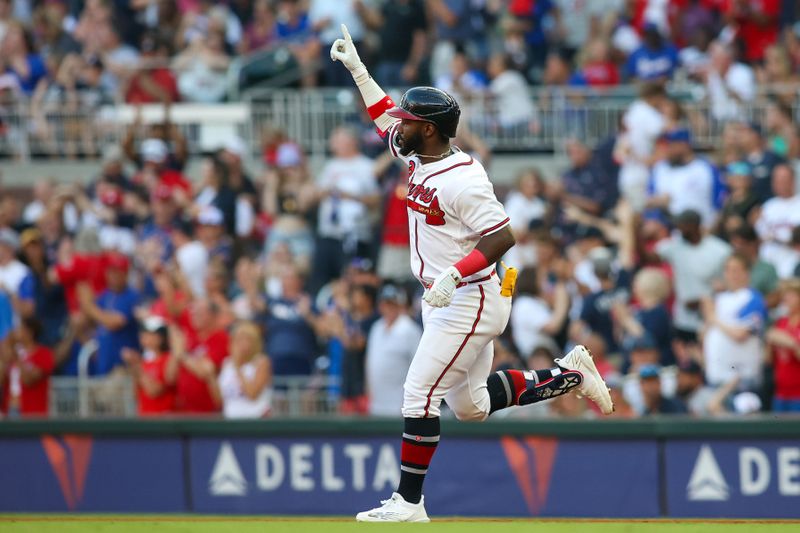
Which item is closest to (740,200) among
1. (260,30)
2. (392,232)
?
(392,232)

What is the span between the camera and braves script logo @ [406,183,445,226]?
679 centimetres

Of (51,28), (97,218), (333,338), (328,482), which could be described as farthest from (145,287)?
(51,28)

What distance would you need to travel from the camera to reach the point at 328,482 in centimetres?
1058

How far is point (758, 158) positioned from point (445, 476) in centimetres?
388

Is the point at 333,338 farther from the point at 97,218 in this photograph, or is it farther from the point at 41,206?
the point at 41,206

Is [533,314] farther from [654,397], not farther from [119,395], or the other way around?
[119,395]

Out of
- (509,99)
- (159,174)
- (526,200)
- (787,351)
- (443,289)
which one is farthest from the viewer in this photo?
(159,174)

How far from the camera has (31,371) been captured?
1184cm

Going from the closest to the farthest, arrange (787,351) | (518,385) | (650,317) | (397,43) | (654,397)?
1. (518,385)
2. (787,351)
3. (654,397)
4. (650,317)
5. (397,43)

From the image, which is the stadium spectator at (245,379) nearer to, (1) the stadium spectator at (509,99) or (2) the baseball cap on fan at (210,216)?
(2) the baseball cap on fan at (210,216)

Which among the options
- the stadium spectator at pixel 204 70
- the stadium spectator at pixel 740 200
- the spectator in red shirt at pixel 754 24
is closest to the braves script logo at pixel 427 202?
the stadium spectator at pixel 740 200

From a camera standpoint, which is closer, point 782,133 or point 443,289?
point 443,289

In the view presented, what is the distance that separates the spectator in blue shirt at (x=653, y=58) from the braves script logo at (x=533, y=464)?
5051mm

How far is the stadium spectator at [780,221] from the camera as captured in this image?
11.0m
